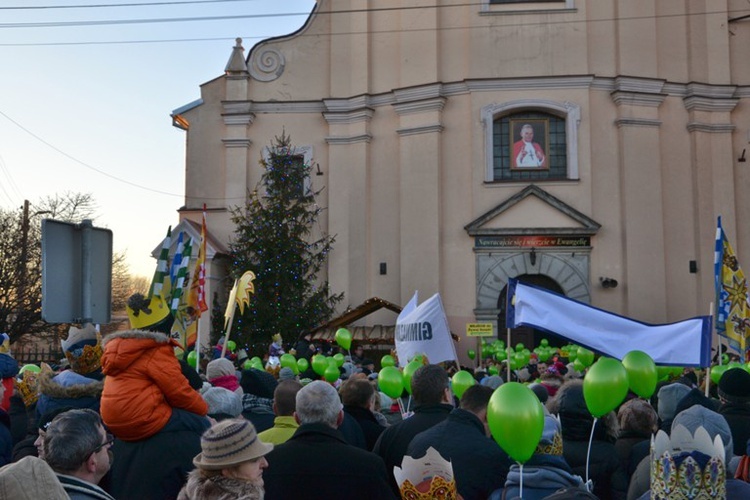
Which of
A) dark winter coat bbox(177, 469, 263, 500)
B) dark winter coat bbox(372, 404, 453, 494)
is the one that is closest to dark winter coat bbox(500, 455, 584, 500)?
dark winter coat bbox(177, 469, 263, 500)

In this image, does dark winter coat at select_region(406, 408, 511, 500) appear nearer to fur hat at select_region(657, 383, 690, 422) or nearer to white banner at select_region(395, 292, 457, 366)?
fur hat at select_region(657, 383, 690, 422)

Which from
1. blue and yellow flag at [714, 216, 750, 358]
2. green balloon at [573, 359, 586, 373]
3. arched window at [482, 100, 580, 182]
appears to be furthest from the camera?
arched window at [482, 100, 580, 182]

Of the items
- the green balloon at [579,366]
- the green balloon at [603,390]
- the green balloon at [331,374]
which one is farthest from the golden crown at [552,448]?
the green balloon at [579,366]

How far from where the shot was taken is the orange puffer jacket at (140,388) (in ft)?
19.3

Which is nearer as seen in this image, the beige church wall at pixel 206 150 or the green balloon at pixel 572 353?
the green balloon at pixel 572 353

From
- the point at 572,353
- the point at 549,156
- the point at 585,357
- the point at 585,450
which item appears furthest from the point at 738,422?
the point at 549,156

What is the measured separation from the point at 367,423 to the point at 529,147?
73.8ft

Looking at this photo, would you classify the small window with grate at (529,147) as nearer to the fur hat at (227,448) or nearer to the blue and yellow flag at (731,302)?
the blue and yellow flag at (731,302)

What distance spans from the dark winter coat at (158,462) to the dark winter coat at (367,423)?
1.98 meters

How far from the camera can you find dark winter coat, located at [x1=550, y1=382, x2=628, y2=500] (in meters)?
6.12

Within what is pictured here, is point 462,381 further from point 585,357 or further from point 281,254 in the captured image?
point 281,254

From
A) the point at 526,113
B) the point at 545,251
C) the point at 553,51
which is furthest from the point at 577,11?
the point at 545,251

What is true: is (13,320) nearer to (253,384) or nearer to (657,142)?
(657,142)

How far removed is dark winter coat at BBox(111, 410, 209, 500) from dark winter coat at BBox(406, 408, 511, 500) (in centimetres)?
143
